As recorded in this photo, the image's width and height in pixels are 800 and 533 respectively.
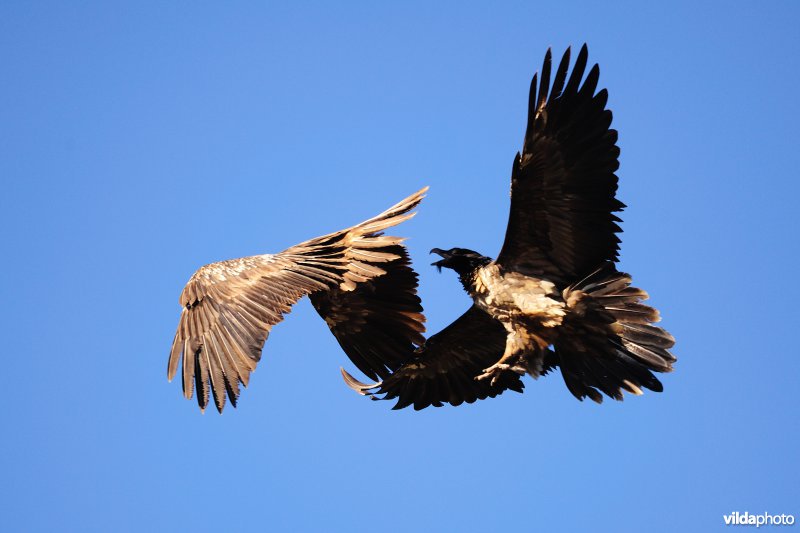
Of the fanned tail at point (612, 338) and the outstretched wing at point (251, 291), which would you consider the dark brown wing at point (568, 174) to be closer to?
the fanned tail at point (612, 338)

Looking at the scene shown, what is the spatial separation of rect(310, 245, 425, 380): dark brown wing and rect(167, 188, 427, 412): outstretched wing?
18 centimetres

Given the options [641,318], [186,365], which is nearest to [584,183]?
[641,318]

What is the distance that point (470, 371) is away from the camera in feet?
34.7

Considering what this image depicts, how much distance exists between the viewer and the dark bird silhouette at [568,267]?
8.73 meters

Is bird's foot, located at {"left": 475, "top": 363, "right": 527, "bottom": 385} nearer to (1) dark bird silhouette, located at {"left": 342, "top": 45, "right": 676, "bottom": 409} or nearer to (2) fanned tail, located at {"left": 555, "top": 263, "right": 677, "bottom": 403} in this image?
(1) dark bird silhouette, located at {"left": 342, "top": 45, "right": 676, "bottom": 409}

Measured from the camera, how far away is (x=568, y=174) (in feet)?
29.0

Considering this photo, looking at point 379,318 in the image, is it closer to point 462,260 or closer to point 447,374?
point 447,374

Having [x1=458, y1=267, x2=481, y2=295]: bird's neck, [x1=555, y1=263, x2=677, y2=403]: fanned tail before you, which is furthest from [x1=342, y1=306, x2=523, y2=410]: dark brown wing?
[x1=555, y1=263, x2=677, y2=403]: fanned tail

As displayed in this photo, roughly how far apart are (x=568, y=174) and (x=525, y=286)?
1014 millimetres

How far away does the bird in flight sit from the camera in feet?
28.7

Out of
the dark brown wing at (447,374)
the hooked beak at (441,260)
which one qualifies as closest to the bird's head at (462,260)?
the hooked beak at (441,260)

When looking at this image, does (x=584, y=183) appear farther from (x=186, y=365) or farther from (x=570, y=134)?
(x=186, y=365)

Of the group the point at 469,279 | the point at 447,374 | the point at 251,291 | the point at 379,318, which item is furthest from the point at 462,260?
the point at 251,291

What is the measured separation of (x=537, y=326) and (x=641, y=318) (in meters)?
0.82
